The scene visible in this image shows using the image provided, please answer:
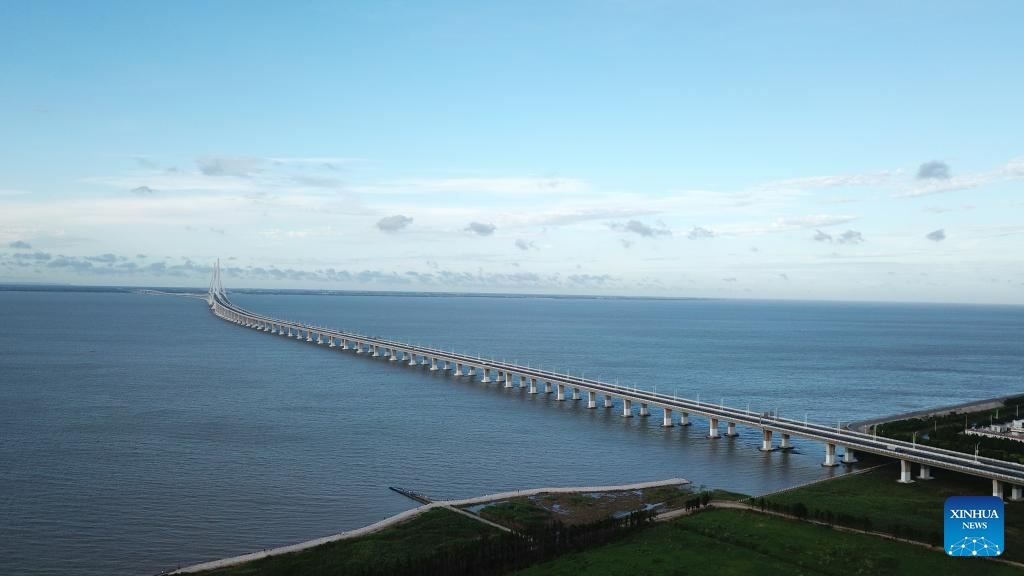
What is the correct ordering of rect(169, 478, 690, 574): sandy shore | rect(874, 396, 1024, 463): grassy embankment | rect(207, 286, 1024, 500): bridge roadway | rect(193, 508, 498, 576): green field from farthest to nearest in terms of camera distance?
1. rect(874, 396, 1024, 463): grassy embankment
2. rect(207, 286, 1024, 500): bridge roadway
3. rect(169, 478, 690, 574): sandy shore
4. rect(193, 508, 498, 576): green field

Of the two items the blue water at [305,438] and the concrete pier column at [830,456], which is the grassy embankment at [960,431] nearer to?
the concrete pier column at [830,456]

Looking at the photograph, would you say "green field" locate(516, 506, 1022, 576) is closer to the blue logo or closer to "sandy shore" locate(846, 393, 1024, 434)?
the blue logo

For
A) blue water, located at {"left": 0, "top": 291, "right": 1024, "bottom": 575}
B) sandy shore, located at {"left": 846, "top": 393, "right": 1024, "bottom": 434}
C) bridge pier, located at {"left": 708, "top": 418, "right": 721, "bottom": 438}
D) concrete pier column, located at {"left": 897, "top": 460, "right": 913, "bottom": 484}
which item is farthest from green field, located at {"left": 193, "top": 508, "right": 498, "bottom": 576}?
sandy shore, located at {"left": 846, "top": 393, "right": 1024, "bottom": 434}

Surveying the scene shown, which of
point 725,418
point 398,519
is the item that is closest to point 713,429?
point 725,418

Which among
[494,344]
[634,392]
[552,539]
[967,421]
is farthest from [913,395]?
[494,344]

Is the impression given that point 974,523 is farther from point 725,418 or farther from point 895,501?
point 725,418

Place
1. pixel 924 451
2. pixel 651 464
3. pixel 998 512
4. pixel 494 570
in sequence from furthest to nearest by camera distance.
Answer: pixel 651 464
pixel 924 451
pixel 494 570
pixel 998 512

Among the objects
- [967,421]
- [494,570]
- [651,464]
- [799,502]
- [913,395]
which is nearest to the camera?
[494,570]

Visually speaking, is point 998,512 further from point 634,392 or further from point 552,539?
point 634,392
